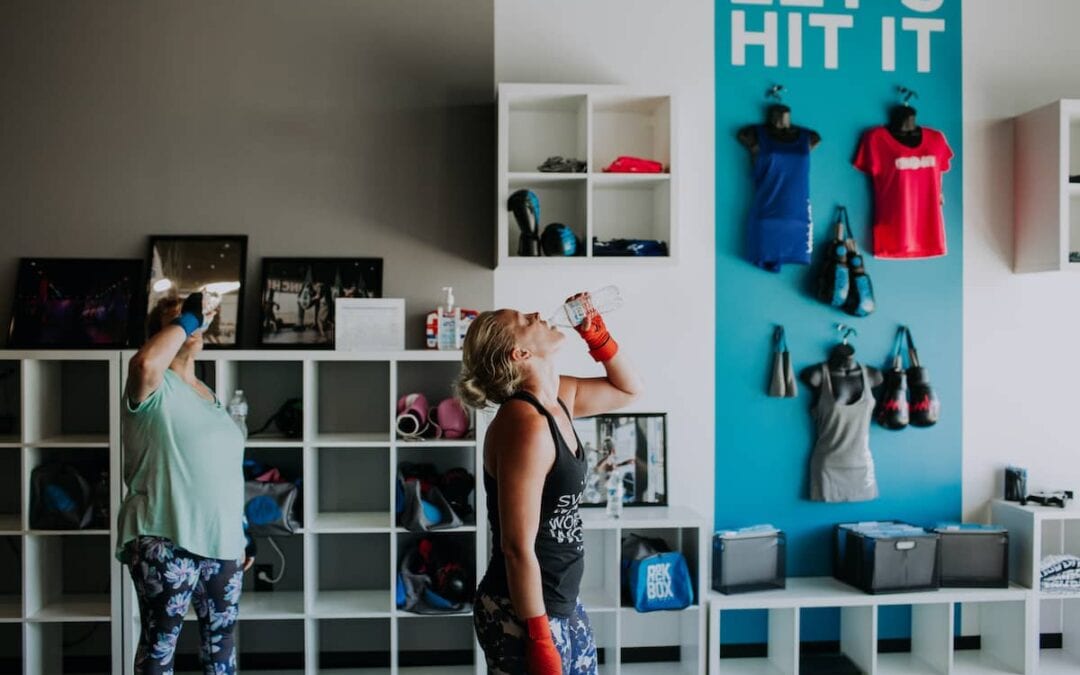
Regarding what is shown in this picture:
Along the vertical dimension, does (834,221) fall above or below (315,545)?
above

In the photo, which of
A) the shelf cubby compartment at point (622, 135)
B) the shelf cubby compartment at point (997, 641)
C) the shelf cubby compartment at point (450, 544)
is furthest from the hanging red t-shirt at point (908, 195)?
the shelf cubby compartment at point (450, 544)

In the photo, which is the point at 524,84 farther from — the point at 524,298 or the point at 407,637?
the point at 407,637

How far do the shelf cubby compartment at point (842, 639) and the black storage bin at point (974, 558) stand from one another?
398 millimetres

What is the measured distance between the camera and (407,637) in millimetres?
4000

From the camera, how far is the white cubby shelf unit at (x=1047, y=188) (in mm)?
3883

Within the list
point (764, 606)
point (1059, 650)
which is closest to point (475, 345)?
point (764, 606)

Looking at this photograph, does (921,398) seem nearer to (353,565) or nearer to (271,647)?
(353,565)

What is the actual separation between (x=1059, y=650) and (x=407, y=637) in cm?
315

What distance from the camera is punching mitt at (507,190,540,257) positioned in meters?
3.67

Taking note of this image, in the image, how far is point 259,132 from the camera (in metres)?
3.94

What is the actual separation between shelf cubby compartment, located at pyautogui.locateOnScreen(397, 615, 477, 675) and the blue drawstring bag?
86 cm

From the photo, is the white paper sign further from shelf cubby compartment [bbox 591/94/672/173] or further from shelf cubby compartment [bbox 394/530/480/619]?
shelf cubby compartment [bbox 591/94/672/173]

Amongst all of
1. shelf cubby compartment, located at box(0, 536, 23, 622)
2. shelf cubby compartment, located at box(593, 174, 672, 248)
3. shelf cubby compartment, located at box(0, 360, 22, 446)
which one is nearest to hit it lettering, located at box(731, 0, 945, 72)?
shelf cubby compartment, located at box(593, 174, 672, 248)

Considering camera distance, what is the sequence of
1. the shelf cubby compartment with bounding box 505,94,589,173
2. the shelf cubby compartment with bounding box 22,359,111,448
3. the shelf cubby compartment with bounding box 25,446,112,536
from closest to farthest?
the shelf cubby compartment with bounding box 25,446,112,536 → the shelf cubby compartment with bounding box 22,359,111,448 → the shelf cubby compartment with bounding box 505,94,589,173
